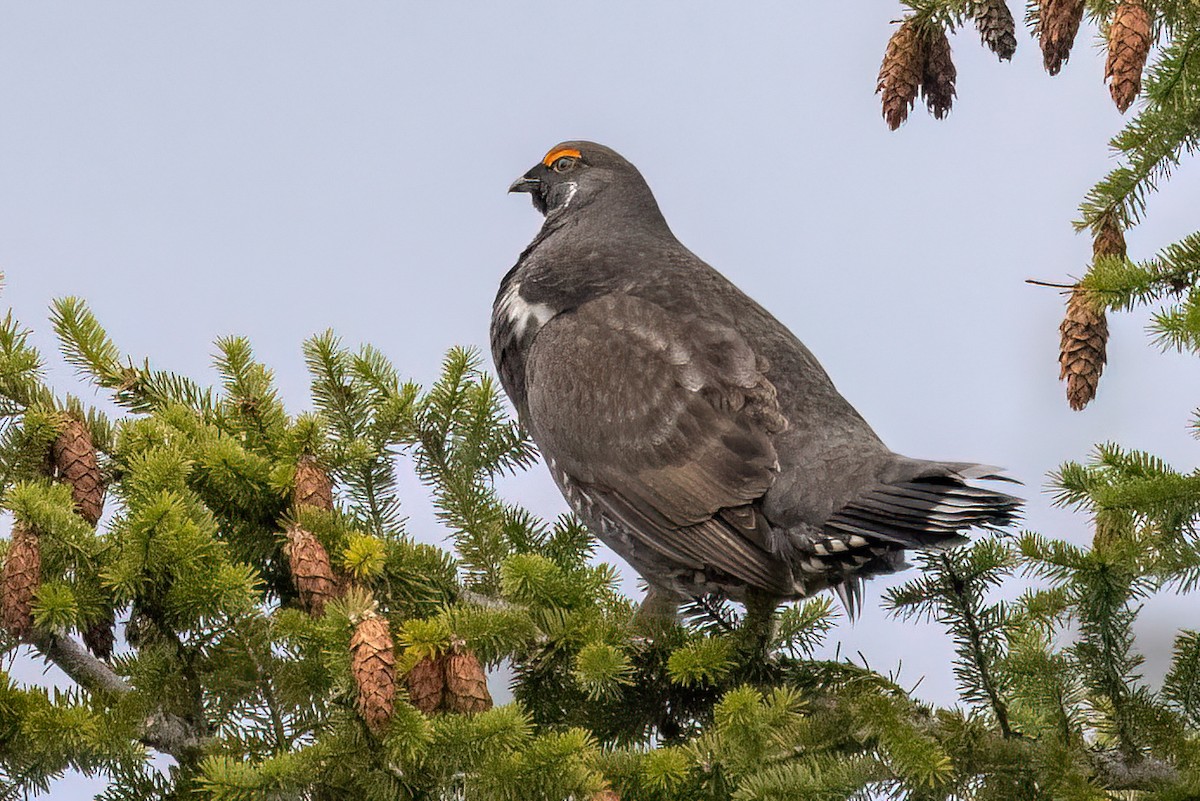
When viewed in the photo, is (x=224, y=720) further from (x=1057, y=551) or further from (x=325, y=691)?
(x=1057, y=551)

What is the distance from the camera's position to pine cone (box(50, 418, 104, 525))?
10.3 feet

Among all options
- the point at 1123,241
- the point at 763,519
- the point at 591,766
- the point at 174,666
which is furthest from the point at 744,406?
the point at 174,666

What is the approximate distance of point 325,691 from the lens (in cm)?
281

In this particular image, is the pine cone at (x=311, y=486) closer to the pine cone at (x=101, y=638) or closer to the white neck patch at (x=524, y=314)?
the pine cone at (x=101, y=638)

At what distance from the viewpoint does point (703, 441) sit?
3.88 m

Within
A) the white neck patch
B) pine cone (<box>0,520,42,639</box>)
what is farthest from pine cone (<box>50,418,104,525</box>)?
the white neck patch

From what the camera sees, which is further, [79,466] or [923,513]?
[923,513]

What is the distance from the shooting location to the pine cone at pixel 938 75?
407 cm

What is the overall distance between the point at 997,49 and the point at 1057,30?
361 millimetres

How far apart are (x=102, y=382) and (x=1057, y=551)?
2767 millimetres

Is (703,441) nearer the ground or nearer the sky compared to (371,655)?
nearer the sky

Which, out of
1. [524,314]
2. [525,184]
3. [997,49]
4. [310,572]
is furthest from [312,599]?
[525,184]

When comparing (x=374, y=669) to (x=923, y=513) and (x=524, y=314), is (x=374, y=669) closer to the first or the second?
(x=923, y=513)

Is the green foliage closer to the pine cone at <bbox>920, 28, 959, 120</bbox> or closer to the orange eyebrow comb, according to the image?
the pine cone at <bbox>920, 28, 959, 120</bbox>
